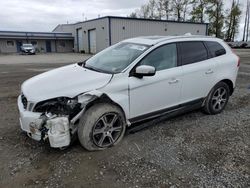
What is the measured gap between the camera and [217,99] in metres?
4.98

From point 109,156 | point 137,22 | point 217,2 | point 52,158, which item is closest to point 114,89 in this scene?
point 109,156

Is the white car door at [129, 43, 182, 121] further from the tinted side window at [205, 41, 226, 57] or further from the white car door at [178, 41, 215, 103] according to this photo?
the tinted side window at [205, 41, 226, 57]

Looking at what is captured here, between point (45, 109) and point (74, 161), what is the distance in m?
0.84

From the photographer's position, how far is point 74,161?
321 centimetres

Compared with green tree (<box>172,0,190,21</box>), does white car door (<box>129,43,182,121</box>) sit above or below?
below

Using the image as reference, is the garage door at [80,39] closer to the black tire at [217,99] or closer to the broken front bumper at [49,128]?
the black tire at [217,99]

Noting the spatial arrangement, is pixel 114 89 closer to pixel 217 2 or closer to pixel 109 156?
pixel 109 156

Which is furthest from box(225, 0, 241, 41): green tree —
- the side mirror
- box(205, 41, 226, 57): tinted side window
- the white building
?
the side mirror

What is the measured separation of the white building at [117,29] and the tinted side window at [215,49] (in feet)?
87.8

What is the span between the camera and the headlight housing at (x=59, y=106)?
125 inches

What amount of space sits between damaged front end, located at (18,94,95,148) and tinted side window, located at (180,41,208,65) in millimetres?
2027

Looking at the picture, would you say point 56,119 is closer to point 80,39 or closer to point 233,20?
point 80,39

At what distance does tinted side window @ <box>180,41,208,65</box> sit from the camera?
14.1ft

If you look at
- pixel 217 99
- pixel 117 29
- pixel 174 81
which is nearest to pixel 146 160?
pixel 174 81
